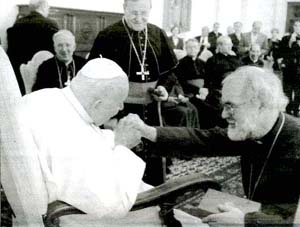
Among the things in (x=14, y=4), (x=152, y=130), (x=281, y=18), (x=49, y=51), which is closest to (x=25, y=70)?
(x=49, y=51)

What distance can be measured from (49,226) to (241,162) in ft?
2.19

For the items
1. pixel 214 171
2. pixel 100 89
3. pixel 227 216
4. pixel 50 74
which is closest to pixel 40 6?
pixel 50 74

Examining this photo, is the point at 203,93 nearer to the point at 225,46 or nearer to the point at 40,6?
the point at 225,46

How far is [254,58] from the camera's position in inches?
56.5

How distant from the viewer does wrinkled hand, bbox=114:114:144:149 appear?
135 centimetres

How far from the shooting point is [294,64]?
57.6 inches

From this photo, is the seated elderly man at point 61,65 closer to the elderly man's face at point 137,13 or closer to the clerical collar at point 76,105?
the clerical collar at point 76,105

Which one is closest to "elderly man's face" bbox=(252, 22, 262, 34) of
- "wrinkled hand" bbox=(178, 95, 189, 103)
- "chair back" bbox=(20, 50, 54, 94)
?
"wrinkled hand" bbox=(178, 95, 189, 103)

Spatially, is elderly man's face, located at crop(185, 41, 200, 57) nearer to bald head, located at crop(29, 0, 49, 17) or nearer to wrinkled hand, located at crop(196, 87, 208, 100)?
wrinkled hand, located at crop(196, 87, 208, 100)

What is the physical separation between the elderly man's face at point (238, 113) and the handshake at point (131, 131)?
25 cm

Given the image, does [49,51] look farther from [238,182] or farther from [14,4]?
A: [238,182]

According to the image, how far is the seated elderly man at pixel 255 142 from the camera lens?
1351mm

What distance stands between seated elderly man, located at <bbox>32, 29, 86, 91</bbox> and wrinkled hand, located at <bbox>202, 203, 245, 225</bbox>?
2.16 feet

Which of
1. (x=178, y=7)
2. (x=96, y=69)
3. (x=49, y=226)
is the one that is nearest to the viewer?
(x=49, y=226)
